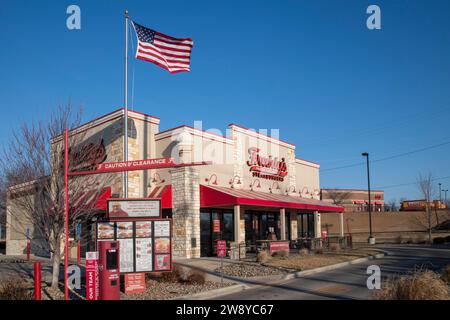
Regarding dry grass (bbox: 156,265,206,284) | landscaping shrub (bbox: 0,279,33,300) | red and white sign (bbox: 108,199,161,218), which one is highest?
red and white sign (bbox: 108,199,161,218)

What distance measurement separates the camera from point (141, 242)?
46.0 ft

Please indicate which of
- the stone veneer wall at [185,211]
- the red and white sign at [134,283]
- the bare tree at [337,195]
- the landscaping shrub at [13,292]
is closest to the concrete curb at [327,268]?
the red and white sign at [134,283]

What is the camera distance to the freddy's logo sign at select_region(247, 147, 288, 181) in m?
29.6

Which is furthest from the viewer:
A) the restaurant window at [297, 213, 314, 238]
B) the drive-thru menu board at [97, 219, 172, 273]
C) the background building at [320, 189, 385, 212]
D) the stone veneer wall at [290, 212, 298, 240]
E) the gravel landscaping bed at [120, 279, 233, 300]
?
the background building at [320, 189, 385, 212]

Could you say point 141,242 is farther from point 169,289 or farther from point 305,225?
point 305,225

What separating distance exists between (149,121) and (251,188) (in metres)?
7.81

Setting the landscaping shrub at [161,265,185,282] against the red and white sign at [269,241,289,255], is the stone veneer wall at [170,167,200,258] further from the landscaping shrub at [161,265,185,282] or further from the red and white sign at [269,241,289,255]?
the landscaping shrub at [161,265,185,282]

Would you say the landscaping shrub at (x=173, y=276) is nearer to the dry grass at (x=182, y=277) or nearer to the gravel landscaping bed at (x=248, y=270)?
the dry grass at (x=182, y=277)

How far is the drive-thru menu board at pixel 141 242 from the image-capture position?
1377 centimetres

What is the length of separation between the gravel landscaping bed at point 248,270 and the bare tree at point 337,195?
7658 centimetres

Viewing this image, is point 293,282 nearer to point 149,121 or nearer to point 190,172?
point 190,172

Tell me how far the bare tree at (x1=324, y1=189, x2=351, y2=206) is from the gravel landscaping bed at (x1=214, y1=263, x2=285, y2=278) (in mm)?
76577

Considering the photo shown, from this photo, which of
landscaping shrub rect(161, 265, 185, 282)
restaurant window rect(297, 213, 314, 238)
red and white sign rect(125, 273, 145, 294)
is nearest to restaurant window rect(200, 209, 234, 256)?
restaurant window rect(297, 213, 314, 238)
